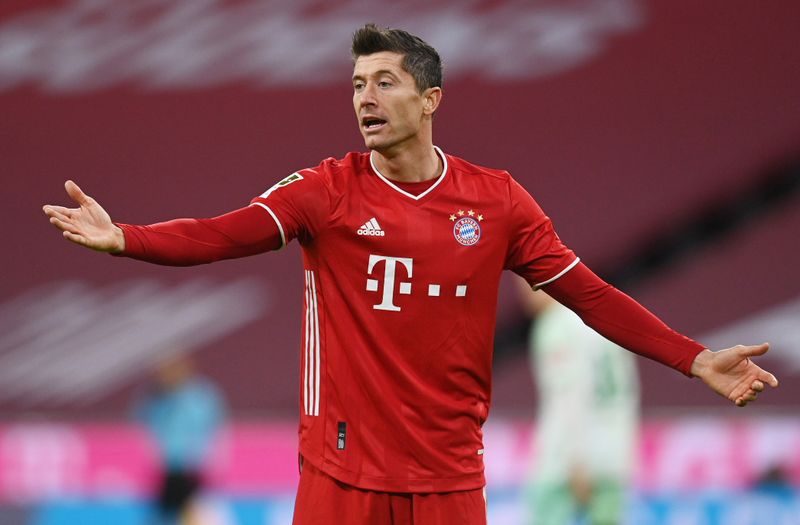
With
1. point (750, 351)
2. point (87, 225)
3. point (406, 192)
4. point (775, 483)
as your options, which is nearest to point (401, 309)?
point (406, 192)

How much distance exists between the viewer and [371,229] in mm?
3828

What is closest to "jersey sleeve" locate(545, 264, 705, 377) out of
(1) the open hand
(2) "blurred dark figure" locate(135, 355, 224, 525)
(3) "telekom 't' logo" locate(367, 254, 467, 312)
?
(3) "telekom 't' logo" locate(367, 254, 467, 312)

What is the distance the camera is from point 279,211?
3.73m

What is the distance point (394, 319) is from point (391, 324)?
17 mm

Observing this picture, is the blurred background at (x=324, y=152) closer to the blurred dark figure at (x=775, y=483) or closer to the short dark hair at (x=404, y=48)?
the blurred dark figure at (x=775, y=483)

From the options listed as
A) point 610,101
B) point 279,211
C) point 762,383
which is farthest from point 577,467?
point 610,101

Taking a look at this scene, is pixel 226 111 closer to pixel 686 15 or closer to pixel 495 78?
pixel 495 78

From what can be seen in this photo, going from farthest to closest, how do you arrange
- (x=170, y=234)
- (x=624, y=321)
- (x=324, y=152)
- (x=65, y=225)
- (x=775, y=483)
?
1. (x=324, y=152)
2. (x=775, y=483)
3. (x=624, y=321)
4. (x=170, y=234)
5. (x=65, y=225)

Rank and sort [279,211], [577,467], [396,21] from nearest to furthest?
[279,211]
[577,467]
[396,21]

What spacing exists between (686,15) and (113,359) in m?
6.11

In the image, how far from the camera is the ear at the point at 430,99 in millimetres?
3988

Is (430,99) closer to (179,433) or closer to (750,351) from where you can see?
(750,351)

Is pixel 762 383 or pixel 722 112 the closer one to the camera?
pixel 762 383

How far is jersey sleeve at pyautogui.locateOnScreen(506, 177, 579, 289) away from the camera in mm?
3988
